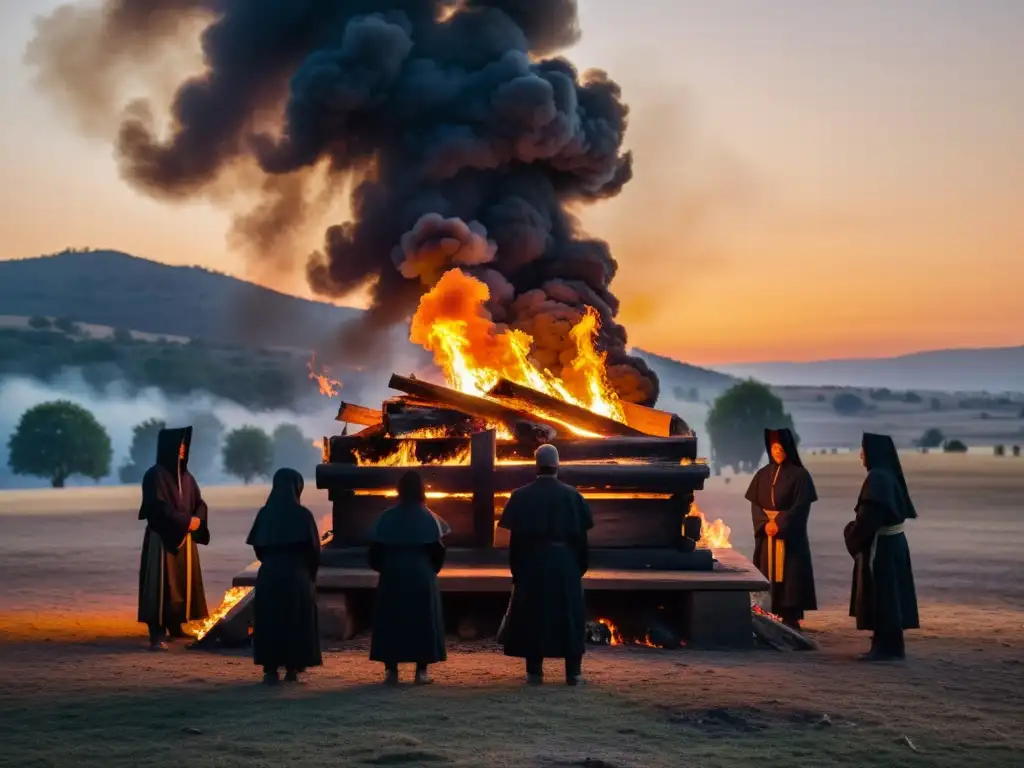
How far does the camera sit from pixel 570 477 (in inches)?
496

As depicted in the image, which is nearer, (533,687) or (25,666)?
(533,687)

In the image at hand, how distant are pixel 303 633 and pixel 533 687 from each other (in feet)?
6.18

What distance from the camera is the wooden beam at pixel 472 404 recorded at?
43.5 ft

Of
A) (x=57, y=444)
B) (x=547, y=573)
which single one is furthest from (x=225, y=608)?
(x=57, y=444)

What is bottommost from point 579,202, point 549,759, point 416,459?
point 549,759

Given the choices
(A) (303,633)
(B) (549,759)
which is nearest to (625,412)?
(A) (303,633)

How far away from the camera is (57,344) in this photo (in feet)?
529

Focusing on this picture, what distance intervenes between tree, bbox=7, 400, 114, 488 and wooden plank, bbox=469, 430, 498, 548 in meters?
66.7

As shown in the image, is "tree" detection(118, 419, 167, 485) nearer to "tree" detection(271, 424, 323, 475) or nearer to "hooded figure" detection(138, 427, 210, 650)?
"tree" detection(271, 424, 323, 475)

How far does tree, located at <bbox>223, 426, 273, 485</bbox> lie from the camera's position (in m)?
90.3

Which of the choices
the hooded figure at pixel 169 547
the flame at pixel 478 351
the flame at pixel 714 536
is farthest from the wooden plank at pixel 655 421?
the hooded figure at pixel 169 547

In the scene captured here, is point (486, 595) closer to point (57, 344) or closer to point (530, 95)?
point (530, 95)

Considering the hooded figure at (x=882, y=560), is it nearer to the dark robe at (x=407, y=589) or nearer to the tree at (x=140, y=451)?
the dark robe at (x=407, y=589)

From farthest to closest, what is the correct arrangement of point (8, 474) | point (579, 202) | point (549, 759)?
point (8, 474) → point (579, 202) → point (549, 759)
